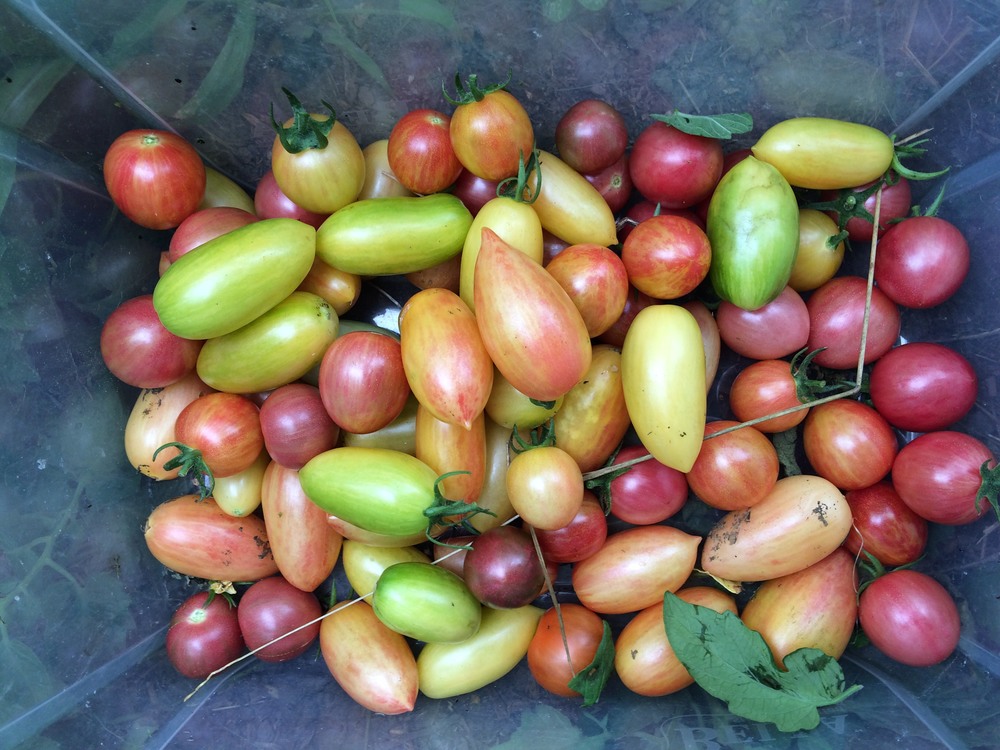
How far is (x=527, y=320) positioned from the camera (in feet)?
2.57

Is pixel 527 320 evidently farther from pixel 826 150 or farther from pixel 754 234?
pixel 826 150

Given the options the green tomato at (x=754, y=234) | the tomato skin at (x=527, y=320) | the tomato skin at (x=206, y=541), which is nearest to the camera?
the tomato skin at (x=527, y=320)

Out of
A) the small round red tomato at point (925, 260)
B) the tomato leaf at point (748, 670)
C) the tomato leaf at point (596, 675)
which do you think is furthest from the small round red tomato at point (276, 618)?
the small round red tomato at point (925, 260)

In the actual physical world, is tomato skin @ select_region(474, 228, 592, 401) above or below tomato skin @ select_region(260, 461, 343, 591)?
above

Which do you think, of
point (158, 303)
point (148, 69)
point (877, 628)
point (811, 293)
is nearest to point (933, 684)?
point (877, 628)

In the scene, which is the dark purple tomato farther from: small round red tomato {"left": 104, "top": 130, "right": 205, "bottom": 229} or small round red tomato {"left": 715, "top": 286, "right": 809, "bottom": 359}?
small round red tomato {"left": 104, "top": 130, "right": 205, "bottom": 229}

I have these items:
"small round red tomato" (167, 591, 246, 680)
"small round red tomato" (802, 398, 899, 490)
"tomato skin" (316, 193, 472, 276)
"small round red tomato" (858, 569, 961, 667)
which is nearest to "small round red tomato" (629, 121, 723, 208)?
"tomato skin" (316, 193, 472, 276)

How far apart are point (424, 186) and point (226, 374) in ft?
1.25

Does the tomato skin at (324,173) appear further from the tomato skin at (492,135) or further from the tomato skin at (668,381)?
the tomato skin at (668,381)

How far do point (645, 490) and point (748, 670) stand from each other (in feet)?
0.86

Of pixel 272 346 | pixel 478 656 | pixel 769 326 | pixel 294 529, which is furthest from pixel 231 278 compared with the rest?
pixel 769 326

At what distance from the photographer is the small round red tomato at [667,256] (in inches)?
35.1

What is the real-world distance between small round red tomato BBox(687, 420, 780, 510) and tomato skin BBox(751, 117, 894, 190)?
372 millimetres

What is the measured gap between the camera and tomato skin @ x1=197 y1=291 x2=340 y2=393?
91cm
